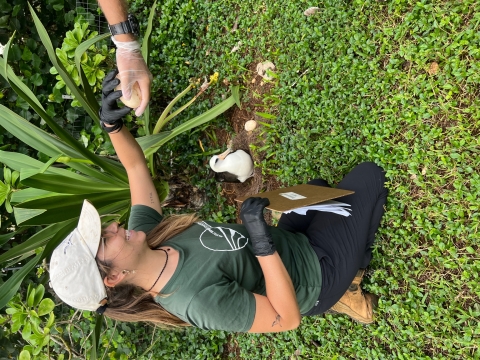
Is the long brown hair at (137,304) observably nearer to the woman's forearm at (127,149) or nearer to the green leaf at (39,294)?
the woman's forearm at (127,149)

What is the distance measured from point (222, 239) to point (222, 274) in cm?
18

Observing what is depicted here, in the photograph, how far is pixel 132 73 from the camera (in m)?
1.58

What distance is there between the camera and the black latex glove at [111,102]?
5.27 ft

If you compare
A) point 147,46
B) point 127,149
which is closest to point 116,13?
point 127,149

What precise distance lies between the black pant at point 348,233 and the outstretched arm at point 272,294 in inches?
12.8

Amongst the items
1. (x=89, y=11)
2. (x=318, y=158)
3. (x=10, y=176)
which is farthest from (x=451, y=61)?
(x=89, y=11)

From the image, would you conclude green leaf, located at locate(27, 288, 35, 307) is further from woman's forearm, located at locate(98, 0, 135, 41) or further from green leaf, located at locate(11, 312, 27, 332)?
woman's forearm, located at locate(98, 0, 135, 41)

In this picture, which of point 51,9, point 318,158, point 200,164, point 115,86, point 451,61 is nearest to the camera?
point 115,86

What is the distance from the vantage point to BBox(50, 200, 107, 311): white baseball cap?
1.39 m

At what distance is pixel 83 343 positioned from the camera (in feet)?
8.87

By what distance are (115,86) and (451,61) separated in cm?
148

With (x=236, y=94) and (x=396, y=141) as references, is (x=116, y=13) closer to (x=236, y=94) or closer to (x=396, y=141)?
(x=236, y=94)

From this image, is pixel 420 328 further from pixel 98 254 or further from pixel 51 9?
pixel 51 9

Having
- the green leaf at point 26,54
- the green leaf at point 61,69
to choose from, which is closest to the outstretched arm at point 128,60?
the green leaf at point 61,69
